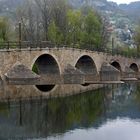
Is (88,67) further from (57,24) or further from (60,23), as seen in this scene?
(60,23)

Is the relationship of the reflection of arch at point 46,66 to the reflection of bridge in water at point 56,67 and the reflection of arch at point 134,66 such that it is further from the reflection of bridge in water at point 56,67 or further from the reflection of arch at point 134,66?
the reflection of arch at point 134,66

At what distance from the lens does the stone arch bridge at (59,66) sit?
3978cm

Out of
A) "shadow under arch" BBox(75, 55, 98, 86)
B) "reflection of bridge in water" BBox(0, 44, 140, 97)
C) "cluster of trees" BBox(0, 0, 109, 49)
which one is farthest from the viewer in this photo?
"cluster of trees" BBox(0, 0, 109, 49)

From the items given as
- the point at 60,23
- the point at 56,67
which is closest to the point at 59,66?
the point at 56,67

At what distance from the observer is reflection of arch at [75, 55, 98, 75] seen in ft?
187

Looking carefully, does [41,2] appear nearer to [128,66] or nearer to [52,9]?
[52,9]

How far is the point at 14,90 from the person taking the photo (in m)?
40.3

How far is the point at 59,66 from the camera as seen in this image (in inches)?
1882

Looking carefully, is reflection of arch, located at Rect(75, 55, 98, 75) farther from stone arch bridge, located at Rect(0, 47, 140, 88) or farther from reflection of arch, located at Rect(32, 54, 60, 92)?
reflection of arch, located at Rect(32, 54, 60, 92)

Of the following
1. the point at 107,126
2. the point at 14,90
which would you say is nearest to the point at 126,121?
the point at 107,126

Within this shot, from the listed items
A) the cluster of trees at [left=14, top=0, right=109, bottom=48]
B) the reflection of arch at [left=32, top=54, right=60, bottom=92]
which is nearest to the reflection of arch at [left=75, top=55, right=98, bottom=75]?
the cluster of trees at [left=14, top=0, right=109, bottom=48]

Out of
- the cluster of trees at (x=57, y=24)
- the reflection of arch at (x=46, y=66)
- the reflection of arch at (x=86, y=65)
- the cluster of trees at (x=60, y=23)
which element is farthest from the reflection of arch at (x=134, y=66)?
the reflection of arch at (x=46, y=66)

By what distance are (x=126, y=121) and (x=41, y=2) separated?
3602cm

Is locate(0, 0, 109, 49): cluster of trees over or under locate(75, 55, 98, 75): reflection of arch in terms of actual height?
over
